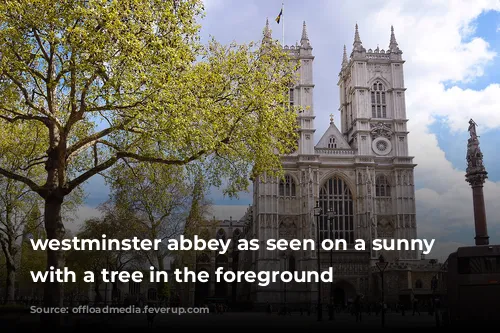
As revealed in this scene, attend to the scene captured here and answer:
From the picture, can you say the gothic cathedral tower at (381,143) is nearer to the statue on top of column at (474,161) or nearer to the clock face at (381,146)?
the clock face at (381,146)

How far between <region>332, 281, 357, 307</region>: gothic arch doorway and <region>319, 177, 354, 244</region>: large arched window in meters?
4.75

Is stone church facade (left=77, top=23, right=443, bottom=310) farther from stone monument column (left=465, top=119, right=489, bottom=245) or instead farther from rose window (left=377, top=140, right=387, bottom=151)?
stone monument column (left=465, top=119, right=489, bottom=245)

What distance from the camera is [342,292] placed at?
58312mm

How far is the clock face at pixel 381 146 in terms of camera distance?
6056cm

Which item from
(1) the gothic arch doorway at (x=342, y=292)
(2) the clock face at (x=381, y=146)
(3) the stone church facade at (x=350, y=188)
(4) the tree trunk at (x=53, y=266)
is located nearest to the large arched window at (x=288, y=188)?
(3) the stone church facade at (x=350, y=188)

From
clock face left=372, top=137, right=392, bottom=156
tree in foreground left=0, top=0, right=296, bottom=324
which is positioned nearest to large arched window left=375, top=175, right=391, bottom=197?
clock face left=372, top=137, right=392, bottom=156

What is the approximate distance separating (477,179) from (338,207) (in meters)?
20.4

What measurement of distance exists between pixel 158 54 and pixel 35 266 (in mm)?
46458

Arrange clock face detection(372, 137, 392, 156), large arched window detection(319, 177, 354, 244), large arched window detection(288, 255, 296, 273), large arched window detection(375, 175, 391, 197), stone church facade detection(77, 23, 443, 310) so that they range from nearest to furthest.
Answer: stone church facade detection(77, 23, 443, 310) < large arched window detection(288, 255, 296, 273) < large arched window detection(319, 177, 354, 244) < large arched window detection(375, 175, 391, 197) < clock face detection(372, 137, 392, 156)

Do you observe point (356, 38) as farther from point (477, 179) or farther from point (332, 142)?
point (477, 179)

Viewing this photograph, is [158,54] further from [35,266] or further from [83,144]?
[35,266]

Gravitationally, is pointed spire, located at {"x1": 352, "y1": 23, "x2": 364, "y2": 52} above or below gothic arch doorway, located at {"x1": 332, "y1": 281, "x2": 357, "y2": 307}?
above

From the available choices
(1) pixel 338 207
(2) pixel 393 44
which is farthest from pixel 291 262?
(2) pixel 393 44

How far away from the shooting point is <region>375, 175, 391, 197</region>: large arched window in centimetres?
5966
